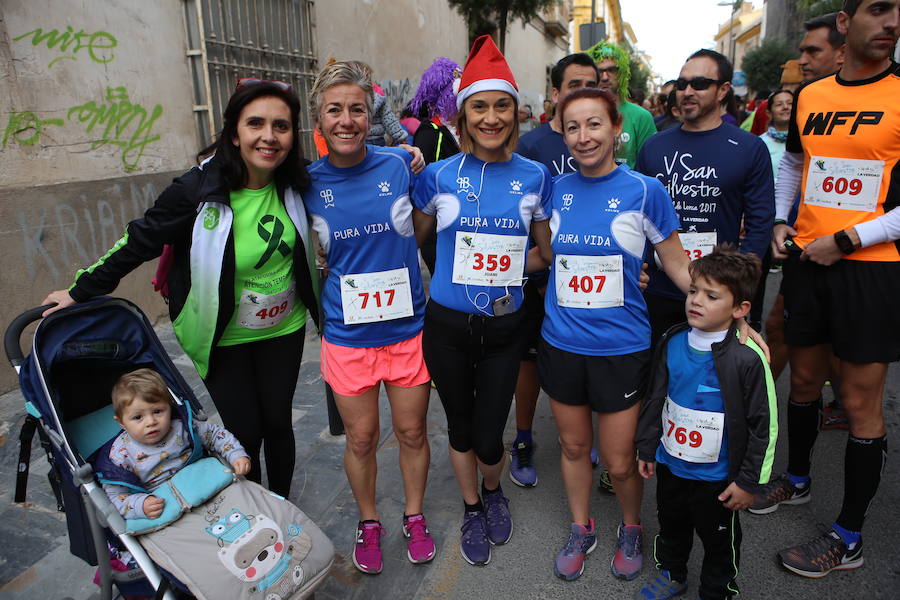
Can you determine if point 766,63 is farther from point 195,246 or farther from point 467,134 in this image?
point 195,246

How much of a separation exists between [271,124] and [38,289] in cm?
320

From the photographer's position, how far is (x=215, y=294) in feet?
7.55

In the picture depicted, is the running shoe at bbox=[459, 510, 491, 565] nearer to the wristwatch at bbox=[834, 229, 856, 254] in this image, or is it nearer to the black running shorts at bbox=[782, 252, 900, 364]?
the black running shorts at bbox=[782, 252, 900, 364]

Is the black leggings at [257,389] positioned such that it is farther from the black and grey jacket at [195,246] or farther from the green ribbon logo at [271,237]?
the green ribbon logo at [271,237]

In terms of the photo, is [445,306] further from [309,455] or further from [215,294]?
[309,455]

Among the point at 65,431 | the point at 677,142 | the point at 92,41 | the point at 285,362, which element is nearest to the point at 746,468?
the point at 677,142

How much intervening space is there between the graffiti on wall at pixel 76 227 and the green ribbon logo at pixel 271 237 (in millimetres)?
2986

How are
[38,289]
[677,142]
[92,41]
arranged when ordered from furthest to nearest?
[92,41] < [38,289] < [677,142]

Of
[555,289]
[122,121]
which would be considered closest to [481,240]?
[555,289]

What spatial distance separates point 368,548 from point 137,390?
3.85 feet

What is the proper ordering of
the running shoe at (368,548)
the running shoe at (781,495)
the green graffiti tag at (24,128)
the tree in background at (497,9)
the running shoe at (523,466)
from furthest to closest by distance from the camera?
1. the tree in background at (497,9)
2. the green graffiti tag at (24,128)
3. the running shoe at (523,466)
4. the running shoe at (781,495)
5. the running shoe at (368,548)

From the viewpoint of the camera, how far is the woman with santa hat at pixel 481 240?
7.88 ft

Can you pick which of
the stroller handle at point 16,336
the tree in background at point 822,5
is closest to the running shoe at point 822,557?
the stroller handle at point 16,336

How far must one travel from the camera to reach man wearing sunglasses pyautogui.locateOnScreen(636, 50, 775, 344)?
9.05 ft
